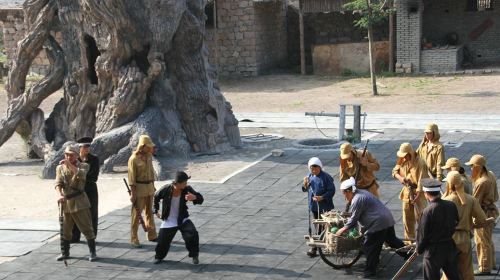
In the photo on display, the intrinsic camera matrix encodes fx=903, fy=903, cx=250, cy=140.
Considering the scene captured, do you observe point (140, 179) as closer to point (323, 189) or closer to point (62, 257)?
point (62, 257)

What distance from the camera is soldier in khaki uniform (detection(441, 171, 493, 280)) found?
31.1 feet

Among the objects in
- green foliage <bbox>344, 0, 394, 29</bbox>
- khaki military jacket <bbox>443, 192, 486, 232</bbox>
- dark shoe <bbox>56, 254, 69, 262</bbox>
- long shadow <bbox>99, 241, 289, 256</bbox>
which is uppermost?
green foliage <bbox>344, 0, 394, 29</bbox>

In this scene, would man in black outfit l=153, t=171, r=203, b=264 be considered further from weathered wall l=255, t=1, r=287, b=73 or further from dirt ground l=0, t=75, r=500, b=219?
weathered wall l=255, t=1, r=287, b=73

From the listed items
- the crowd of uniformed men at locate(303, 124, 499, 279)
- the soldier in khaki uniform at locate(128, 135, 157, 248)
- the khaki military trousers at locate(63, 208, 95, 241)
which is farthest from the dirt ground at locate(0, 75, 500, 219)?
the crowd of uniformed men at locate(303, 124, 499, 279)

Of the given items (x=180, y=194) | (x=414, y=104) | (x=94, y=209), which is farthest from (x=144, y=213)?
(x=414, y=104)

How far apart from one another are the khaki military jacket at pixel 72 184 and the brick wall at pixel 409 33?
21068 mm

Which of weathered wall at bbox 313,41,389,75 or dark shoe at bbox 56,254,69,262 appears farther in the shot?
weathered wall at bbox 313,41,389,75

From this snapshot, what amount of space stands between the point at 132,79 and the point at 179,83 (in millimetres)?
1194

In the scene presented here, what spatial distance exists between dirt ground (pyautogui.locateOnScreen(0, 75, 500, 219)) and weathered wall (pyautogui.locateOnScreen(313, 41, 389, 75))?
0.70 metres

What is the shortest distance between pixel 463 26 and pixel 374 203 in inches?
928

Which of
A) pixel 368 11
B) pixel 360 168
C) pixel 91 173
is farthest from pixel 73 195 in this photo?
pixel 368 11

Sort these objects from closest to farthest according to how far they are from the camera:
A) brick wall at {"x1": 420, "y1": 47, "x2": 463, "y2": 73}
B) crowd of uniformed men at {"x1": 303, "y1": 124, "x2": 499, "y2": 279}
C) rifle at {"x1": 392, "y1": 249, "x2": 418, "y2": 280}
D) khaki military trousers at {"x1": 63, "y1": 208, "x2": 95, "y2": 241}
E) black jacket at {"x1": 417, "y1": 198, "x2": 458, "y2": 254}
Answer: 1. black jacket at {"x1": 417, "y1": 198, "x2": 458, "y2": 254}
2. crowd of uniformed men at {"x1": 303, "y1": 124, "x2": 499, "y2": 279}
3. rifle at {"x1": 392, "y1": 249, "x2": 418, "y2": 280}
4. khaki military trousers at {"x1": 63, "y1": 208, "x2": 95, "y2": 241}
5. brick wall at {"x1": 420, "y1": 47, "x2": 463, "y2": 73}

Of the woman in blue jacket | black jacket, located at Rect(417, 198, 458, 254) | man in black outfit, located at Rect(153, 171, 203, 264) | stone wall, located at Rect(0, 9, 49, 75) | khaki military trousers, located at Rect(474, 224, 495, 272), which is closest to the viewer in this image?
black jacket, located at Rect(417, 198, 458, 254)

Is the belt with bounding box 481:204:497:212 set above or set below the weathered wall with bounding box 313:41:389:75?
below
